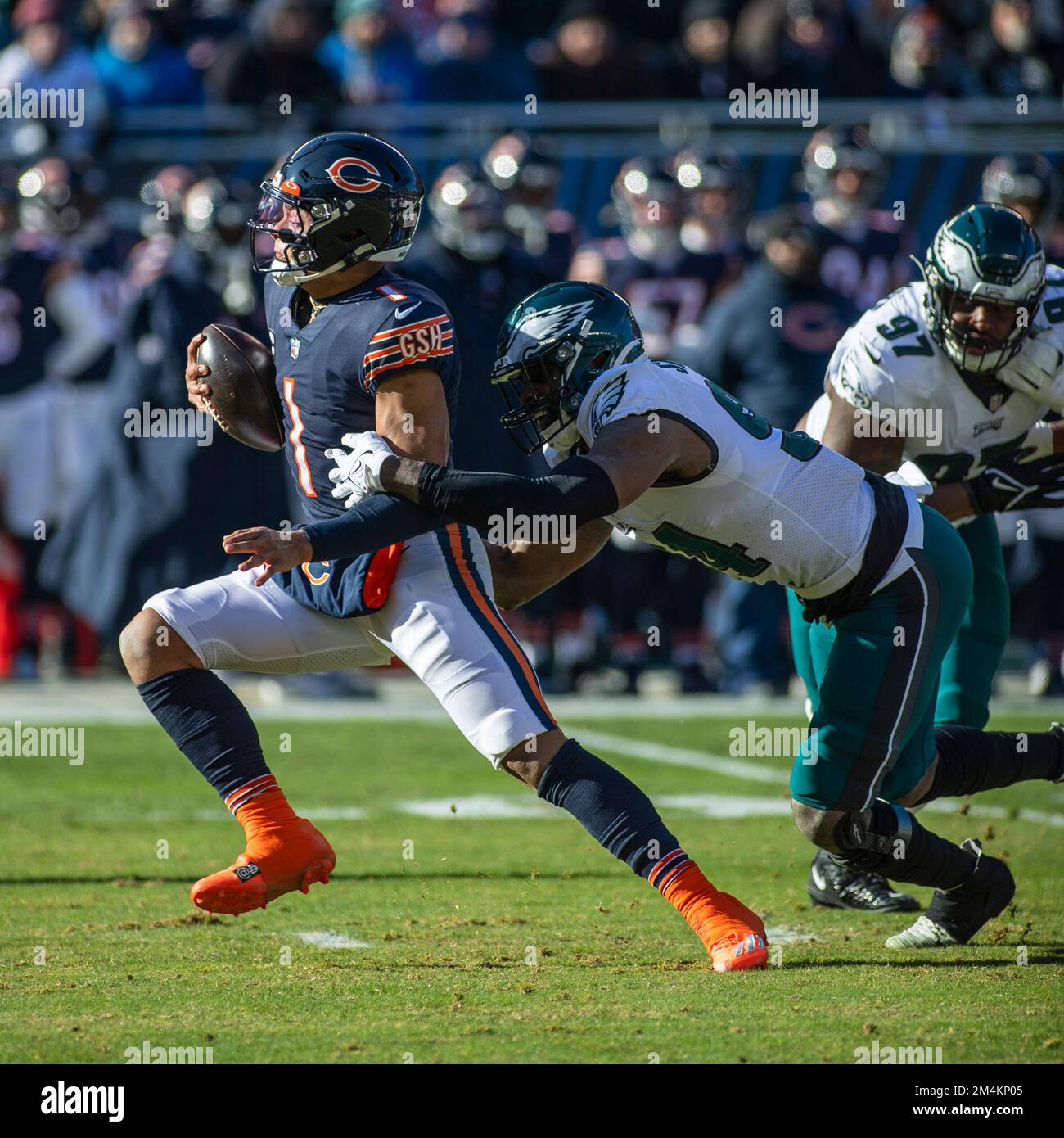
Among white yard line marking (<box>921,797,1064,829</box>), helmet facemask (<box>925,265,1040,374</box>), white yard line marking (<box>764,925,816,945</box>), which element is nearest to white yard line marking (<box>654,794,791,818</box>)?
white yard line marking (<box>921,797,1064,829</box>)

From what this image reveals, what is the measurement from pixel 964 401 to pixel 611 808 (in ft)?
5.45

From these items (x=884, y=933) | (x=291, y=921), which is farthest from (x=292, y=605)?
(x=884, y=933)

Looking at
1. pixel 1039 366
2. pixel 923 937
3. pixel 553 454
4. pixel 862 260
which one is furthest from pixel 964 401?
pixel 862 260

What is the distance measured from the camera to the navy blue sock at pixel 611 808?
400 cm

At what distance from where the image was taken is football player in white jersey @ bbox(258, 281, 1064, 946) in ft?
12.9

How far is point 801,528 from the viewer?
4125 mm

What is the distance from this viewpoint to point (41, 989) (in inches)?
151

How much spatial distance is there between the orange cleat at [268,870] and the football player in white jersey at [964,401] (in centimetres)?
136

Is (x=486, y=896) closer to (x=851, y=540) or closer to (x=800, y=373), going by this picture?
(x=851, y=540)

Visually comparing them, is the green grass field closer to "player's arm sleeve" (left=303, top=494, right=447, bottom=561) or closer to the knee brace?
the knee brace

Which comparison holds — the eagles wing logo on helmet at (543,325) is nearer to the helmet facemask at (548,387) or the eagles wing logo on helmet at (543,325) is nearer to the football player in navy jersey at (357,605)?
the helmet facemask at (548,387)

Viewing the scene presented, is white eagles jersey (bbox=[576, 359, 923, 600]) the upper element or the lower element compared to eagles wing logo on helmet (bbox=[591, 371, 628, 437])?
lower

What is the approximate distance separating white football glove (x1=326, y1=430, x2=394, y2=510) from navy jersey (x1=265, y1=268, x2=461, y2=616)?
0.17 meters

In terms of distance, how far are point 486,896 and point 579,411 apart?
1543mm
